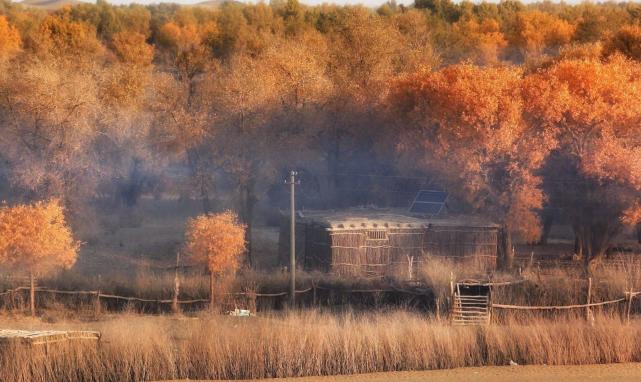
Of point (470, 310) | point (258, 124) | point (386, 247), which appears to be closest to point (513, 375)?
point (470, 310)

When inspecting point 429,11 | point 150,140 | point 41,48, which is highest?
point 429,11

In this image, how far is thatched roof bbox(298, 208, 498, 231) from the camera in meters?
31.1

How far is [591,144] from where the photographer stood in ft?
111

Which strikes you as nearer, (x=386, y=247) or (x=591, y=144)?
(x=386, y=247)

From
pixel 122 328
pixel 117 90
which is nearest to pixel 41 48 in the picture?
pixel 117 90

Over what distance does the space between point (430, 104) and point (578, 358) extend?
17.6 metres

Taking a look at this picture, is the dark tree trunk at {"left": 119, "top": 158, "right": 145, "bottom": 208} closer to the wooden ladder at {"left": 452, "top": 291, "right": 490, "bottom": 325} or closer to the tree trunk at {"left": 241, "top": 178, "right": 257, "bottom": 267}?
the tree trunk at {"left": 241, "top": 178, "right": 257, "bottom": 267}

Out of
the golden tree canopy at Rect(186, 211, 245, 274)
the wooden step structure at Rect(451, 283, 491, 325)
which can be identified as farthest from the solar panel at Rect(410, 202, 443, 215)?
the wooden step structure at Rect(451, 283, 491, 325)

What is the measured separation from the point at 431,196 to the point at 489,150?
11.1 ft

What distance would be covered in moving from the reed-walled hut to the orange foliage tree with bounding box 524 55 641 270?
3.83 m

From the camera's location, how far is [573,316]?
947 inches

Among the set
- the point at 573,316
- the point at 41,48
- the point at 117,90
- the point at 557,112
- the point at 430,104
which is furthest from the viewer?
the point at 41,48

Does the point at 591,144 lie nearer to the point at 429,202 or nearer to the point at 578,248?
the point at 578,248

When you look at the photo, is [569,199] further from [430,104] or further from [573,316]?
[573,316]
